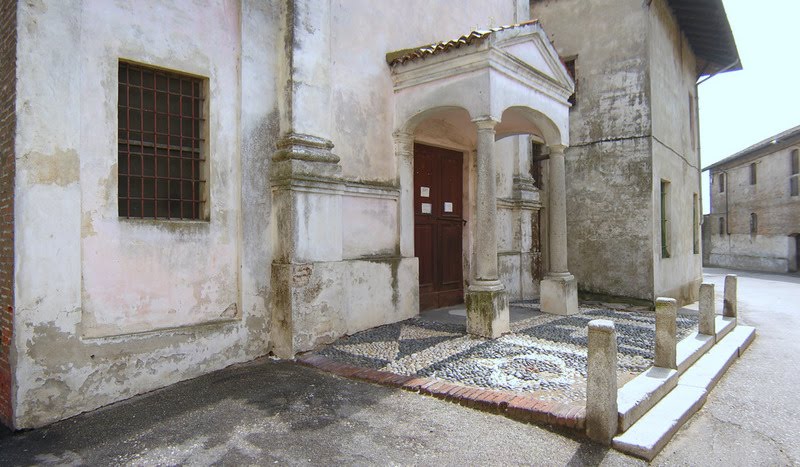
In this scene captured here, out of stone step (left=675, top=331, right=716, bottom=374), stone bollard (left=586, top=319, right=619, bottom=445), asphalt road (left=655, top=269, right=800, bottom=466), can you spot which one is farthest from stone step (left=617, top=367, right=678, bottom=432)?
stone step (left=675, top=331, right=716, bottom=374)

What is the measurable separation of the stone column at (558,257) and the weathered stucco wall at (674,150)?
11.5ft

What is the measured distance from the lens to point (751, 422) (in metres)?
4.74

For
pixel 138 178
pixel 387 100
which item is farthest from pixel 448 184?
pixel 138 178

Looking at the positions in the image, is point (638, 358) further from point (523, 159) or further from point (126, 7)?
point (126, 7)

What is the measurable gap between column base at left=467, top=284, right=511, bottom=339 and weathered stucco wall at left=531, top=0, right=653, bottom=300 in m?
5.66

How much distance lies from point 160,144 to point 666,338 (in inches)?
233

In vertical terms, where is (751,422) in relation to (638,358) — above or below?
below

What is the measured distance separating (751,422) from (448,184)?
18.8 feet

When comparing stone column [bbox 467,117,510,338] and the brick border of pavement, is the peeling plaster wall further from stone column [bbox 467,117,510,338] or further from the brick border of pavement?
stone column [bbox 467,117,510,338]

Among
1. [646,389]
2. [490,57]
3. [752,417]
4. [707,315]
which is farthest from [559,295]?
[490,57]

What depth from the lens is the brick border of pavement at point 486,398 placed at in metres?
4.12

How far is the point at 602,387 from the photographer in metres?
3.87

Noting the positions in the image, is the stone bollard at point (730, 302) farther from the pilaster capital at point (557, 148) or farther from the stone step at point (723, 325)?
the pilaster capital at point (557, 148)

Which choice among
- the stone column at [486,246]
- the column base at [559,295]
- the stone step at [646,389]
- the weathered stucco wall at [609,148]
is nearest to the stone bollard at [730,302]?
the weathered stucco wall at [609,148]
